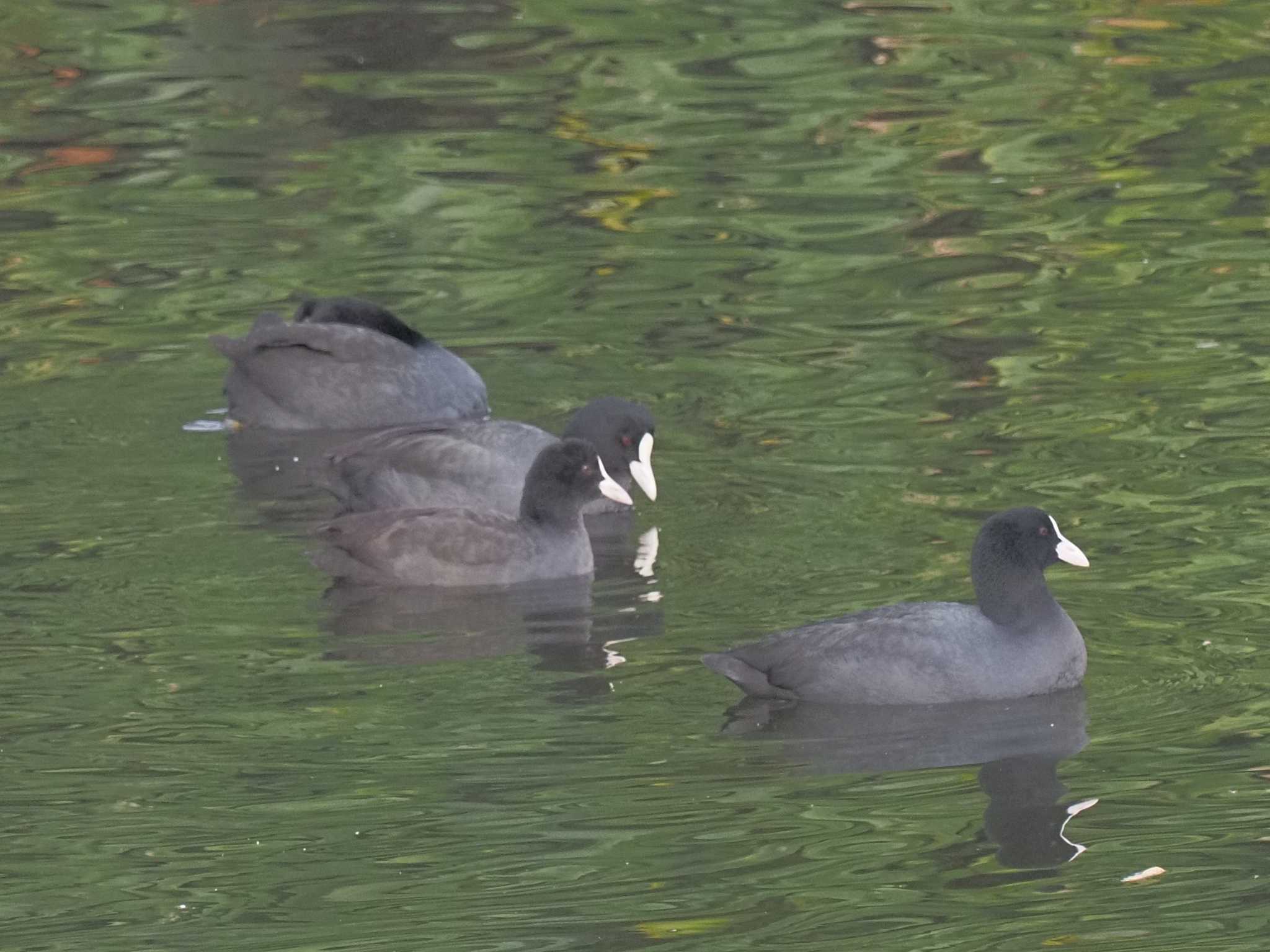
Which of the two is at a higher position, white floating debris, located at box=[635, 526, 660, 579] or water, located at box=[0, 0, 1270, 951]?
water, located at box=[0, 0, 1270, 951]

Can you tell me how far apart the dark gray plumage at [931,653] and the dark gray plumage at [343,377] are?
508 cm

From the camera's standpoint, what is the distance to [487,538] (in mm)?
12562

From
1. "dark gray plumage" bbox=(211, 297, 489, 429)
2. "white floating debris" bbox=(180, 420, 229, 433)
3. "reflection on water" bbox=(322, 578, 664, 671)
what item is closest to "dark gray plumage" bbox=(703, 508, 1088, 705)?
"reflection on water" bbox=(322, 578, 664, 671)

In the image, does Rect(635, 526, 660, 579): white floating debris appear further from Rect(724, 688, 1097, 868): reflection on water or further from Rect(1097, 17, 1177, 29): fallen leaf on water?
Rect(1097, 17, 1177, 29): fallen leaf on water

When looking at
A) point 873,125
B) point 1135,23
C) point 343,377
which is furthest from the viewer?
point 1135,23

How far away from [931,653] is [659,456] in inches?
155

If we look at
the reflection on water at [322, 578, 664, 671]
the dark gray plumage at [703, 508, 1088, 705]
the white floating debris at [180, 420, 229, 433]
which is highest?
the dark gray plumage at [703, 508, 1088, 705]

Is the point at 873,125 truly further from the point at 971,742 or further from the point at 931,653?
the point at 971,742

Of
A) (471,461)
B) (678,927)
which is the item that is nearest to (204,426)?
(471,461)

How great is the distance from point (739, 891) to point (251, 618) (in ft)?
11.8

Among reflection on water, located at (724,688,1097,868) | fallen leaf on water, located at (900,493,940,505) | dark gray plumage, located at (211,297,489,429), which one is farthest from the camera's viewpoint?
dark gray plumage, located at (211,297,489,429)

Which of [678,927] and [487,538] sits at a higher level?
[678,927]

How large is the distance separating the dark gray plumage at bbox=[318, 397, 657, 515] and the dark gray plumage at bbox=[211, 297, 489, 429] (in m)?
1.50

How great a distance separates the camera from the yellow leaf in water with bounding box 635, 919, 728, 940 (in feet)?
27.7
